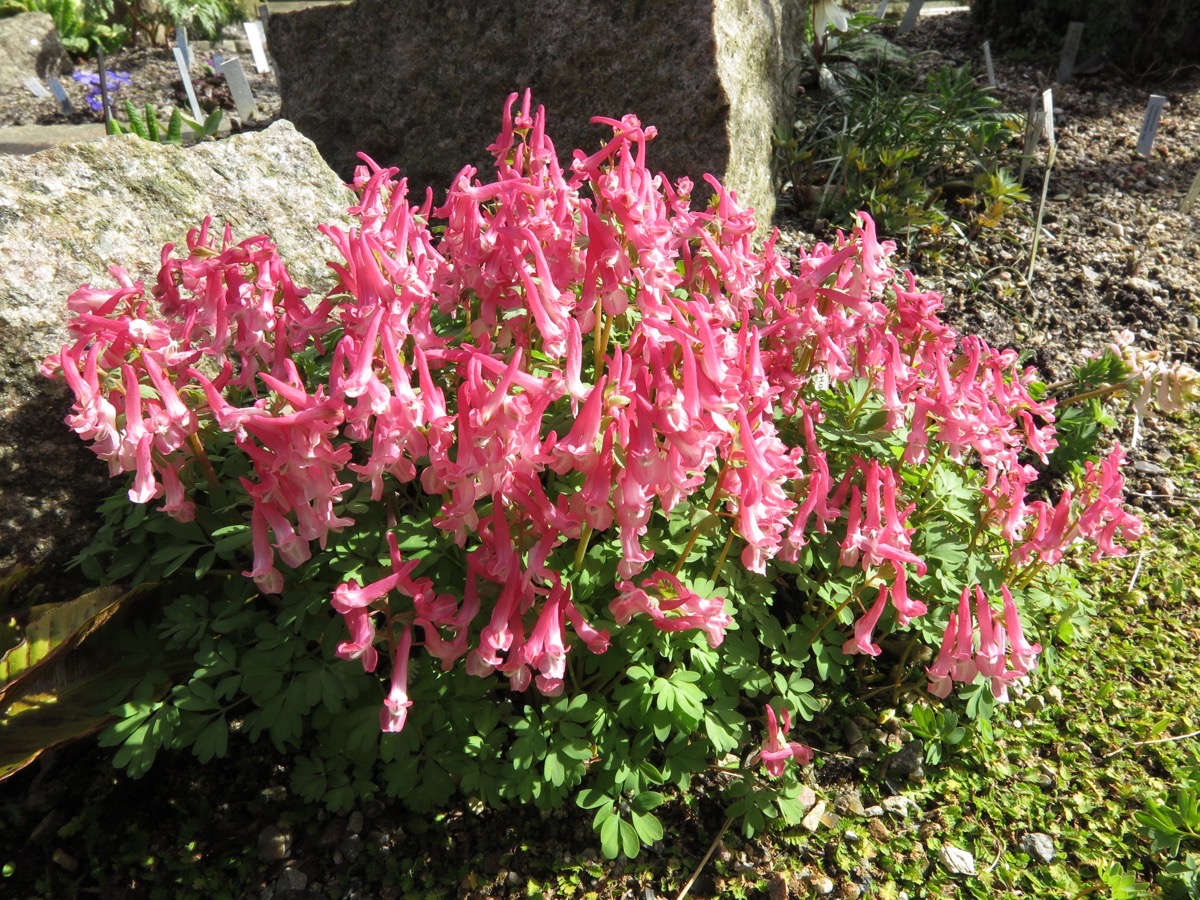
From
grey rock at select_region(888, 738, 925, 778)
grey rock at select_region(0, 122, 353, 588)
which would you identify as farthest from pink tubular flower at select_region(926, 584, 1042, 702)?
grey rock at select_region(0, 122, 353, 588)

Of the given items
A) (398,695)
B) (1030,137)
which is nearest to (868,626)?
(398,695)

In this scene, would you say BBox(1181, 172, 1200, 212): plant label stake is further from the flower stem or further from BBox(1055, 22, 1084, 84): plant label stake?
the flower stem

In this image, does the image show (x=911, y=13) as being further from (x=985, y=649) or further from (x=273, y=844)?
(x=273, y=844)

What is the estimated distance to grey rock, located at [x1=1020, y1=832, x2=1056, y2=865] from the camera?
259cm

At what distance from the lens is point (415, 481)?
8.36ft

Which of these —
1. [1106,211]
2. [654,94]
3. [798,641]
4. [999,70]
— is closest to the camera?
[798,641]

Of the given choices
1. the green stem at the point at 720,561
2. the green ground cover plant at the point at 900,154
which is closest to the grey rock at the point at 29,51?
the green ground cover plant at the point at 900,154

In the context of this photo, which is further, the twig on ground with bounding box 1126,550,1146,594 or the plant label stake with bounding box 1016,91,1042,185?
the plant label stake with bounding box 1016,91,1042,185

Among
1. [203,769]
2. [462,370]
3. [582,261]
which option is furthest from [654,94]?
[203,769]

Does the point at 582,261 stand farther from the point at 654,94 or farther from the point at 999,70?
the point at 999,70

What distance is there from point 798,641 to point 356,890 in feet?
4.72

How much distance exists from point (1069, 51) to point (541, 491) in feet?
21.8

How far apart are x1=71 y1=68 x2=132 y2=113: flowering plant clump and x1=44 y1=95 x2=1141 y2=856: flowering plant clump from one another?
6.97 m

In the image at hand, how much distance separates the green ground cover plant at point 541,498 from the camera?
1.78 metres
